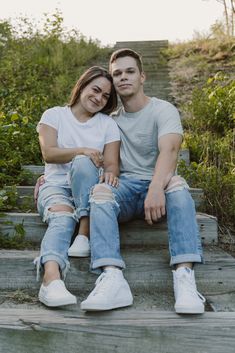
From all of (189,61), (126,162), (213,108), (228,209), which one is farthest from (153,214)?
(189,61)

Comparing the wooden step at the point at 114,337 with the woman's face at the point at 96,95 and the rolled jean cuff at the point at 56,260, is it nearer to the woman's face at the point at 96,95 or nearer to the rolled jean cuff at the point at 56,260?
the rolled jean cuff at the point at 56,260

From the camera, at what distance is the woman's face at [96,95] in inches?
111

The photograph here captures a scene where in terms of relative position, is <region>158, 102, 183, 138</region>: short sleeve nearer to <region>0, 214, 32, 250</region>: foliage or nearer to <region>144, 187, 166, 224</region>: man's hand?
<region>144, 187, 166, 224</region>: man's hand

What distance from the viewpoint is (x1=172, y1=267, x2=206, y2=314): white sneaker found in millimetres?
1979

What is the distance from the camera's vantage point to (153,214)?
2373 mm

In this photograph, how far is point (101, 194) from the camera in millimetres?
2340

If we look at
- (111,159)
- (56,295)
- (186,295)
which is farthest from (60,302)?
(111,159)

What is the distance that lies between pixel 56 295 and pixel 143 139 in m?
1.09

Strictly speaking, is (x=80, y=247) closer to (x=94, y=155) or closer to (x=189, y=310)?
(x=94, y=155)

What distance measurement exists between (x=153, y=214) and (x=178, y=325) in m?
0.61

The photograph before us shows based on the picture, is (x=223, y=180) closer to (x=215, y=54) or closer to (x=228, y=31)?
(x=215, y=54)

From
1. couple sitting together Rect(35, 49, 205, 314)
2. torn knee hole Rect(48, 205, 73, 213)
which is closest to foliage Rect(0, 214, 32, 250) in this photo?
couple sitting together Rect(35, 49, 205, 314)

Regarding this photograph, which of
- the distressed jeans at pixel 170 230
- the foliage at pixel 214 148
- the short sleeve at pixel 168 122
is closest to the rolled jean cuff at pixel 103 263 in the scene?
the distressed jeans at pixel 170 230

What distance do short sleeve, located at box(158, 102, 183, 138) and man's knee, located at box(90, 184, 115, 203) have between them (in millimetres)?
474
